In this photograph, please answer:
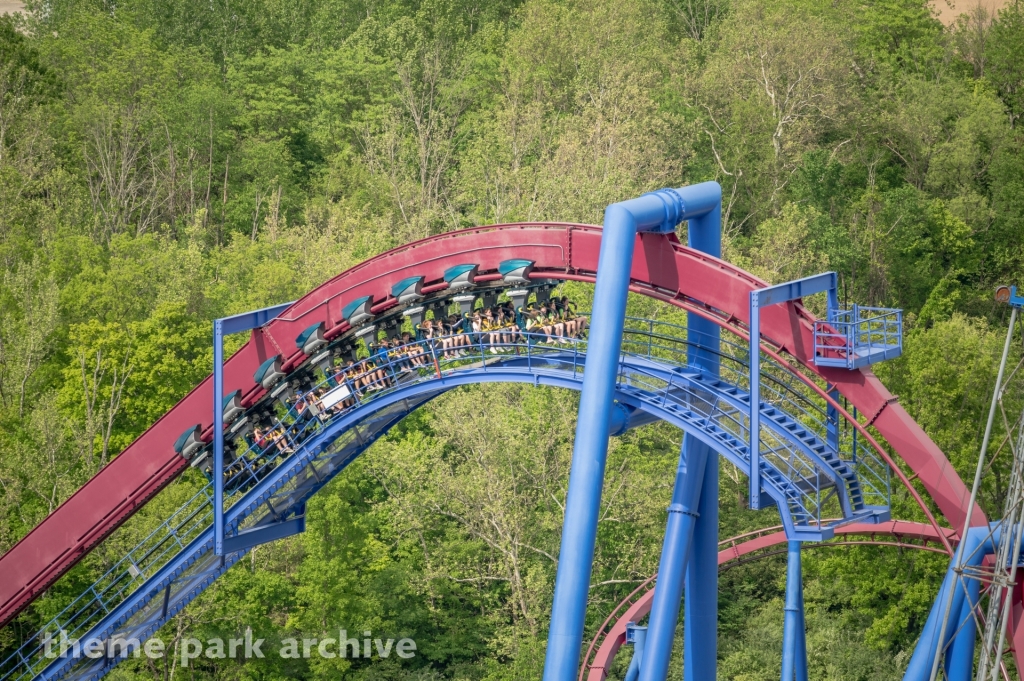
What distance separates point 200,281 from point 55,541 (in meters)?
23.8

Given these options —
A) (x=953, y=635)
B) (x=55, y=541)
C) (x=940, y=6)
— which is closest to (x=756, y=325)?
(x=953, y=635)

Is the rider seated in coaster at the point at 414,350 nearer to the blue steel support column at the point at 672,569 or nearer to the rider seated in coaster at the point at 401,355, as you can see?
the rider seated in coaster at the point at 401,355

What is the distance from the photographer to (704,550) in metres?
24.3

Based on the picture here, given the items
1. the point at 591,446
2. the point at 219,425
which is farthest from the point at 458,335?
the point at 591,446

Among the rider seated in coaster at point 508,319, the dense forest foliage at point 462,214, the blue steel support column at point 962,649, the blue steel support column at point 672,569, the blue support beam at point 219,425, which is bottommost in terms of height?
the blue steel support column at point 962,649

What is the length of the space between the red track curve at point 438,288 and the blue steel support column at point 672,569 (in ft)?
7.94

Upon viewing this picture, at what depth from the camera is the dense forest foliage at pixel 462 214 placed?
138ft

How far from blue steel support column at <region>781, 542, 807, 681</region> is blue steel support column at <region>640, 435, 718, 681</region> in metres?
3.25

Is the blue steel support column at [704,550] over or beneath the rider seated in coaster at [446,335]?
beneath

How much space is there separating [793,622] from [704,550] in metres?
3.33

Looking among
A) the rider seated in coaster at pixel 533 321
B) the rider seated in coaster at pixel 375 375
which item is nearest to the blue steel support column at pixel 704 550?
the rider seated in coaster at pixel 533 321

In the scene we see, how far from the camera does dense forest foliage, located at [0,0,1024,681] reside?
42.2 metres

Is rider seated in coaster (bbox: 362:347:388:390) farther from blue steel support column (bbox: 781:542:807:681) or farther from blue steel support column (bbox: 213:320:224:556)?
blue steel support column (bbox: 781:542:807:681)

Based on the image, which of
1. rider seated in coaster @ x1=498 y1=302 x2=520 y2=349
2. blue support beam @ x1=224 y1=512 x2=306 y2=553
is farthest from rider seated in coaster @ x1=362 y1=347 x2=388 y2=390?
blue support beam @ x1=224 y1=512 x2=306 y2=553
